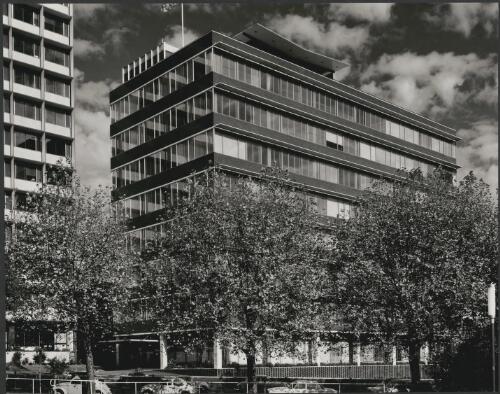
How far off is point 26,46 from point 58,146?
13498 millimetres

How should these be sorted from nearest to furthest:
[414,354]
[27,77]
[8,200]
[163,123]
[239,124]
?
[414,354]
[239,124]
[163,123]
[8,200]
[27,77]

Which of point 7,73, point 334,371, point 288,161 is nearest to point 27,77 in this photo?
point 7,73

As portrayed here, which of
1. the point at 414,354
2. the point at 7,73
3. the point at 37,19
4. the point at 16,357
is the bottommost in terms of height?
the point at 16,357

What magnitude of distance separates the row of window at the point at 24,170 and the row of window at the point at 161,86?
12067 millimetres

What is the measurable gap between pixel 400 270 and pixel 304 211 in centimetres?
721

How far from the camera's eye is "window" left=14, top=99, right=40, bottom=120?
9169 cm

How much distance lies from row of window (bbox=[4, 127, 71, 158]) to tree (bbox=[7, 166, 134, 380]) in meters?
45.4

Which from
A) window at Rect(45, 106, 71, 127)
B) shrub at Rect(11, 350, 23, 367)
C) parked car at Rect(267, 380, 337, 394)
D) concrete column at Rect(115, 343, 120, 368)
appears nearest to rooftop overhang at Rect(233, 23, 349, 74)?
window at Rect(45, 106, 71, 127)

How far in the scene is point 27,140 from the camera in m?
92.5

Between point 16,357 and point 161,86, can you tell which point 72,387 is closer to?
point 16,357

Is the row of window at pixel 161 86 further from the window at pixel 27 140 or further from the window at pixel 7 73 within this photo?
the window at pixel 7 73

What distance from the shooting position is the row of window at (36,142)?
3575 inches

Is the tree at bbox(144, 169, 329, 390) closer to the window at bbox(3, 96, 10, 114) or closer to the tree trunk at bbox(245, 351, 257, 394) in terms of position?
the tree trunk at bbox(245, 351, 257, 394)

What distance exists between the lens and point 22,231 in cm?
4784
